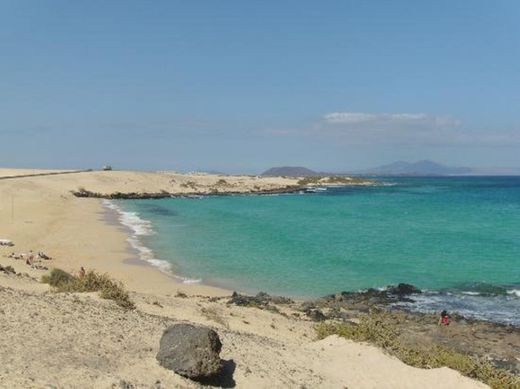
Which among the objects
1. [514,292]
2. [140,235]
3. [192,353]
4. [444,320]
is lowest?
[514,292]

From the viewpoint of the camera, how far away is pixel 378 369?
1299 centimetres

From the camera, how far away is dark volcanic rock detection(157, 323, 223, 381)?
33.4 feet

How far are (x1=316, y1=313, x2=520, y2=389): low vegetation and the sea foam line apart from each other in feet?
39.7

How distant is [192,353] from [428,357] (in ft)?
22.1

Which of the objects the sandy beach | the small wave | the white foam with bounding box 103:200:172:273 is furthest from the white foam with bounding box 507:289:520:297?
the white foam with bounding box 103:200:172:273

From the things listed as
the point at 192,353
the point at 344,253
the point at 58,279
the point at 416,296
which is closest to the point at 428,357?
the point at 192,353

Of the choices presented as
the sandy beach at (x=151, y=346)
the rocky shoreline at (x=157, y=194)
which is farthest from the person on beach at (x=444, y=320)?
the rocky shoreline at (x=157, y=194)

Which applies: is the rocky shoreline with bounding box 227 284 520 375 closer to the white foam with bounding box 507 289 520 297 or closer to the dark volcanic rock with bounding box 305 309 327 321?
the dark volcanic rock with bounding box 305 309 327 321

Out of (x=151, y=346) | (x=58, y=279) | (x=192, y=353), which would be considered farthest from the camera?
(x=58, y=279)

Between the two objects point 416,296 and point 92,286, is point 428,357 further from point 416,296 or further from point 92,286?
point 416,296

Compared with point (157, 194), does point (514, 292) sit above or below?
below

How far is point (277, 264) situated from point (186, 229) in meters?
17.0

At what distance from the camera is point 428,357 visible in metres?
14.1

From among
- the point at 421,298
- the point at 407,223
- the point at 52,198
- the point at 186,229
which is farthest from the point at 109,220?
the point at 421,298
